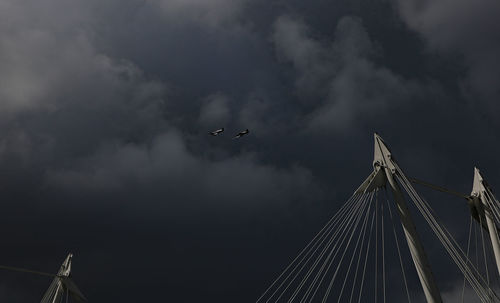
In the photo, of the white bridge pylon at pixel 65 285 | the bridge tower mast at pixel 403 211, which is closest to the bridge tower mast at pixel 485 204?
the bridge tower mast at pixel 403 211

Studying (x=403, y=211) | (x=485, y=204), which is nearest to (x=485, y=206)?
(x=485, y=204)

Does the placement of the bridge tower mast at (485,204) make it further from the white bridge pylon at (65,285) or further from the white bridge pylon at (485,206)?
the white bridge pylon at (65,285)

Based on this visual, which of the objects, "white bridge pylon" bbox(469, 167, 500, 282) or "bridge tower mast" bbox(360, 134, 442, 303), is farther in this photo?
"white bridge pylon" bbox(469, 167, 500, 282)

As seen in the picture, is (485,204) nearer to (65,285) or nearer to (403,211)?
(403,211)

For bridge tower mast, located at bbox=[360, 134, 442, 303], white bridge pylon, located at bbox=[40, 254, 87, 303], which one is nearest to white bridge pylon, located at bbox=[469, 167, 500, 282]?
bridge tower mast, located at bbox=[360, 134, 442, 303]

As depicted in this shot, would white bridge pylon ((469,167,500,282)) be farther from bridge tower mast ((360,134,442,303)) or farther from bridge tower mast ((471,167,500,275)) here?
bridge tower mast ((360,134,442,303))

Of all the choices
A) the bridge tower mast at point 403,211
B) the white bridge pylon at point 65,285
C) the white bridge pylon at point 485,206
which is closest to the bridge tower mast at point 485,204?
the white bridge pylon at point 485,206

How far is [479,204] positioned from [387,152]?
68.4 feet

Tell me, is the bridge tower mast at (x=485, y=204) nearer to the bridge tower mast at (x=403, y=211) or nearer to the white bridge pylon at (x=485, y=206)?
the white bridge pylon at (x=485, y=206)

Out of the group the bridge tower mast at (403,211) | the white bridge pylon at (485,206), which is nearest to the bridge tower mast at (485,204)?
the white bridge pylon at (485,206)

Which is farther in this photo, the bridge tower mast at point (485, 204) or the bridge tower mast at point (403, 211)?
the bridge tower mast at point (485, 204)

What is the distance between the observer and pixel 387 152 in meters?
50.4

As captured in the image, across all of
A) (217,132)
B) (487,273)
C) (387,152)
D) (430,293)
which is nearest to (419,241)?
(430,293)

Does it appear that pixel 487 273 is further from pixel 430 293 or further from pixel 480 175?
pixel 430 293
